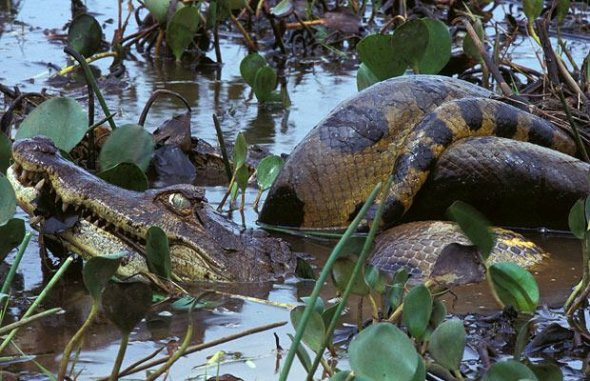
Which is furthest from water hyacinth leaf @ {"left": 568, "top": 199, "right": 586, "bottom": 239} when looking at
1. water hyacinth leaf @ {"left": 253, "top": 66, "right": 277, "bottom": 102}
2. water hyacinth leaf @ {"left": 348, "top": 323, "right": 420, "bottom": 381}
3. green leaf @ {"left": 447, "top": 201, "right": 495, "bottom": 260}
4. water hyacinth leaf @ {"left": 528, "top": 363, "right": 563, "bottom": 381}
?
water hyacinth leaf @ {"left": 253, "top": 66, "right": 277, "bottom": 102}

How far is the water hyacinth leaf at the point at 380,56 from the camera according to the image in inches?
242

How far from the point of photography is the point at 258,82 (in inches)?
280

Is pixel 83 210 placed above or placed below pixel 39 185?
A: below

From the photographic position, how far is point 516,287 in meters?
3.66

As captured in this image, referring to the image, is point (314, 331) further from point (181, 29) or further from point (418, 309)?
point (181, 29)

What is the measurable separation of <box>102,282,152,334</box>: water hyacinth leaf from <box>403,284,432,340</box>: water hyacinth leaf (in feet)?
2.30

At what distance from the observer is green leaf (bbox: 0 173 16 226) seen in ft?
12.6

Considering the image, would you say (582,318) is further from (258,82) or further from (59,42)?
(59,42)

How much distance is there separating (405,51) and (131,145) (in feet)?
5.30

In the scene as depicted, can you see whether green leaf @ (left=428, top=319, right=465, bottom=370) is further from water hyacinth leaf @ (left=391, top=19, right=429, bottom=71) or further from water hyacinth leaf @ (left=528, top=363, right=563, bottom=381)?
water hyacinth leaf @ (left=391, top=19, right=429, bottom=71)

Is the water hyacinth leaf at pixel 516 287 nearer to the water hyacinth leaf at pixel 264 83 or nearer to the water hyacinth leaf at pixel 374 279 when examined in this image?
the water hyacinth leaf at pixel 374 279

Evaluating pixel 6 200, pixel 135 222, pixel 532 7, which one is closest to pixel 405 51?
pixel 532 7

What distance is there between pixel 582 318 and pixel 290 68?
4.82 meters

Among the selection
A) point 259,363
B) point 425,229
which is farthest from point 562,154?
point 259,363
